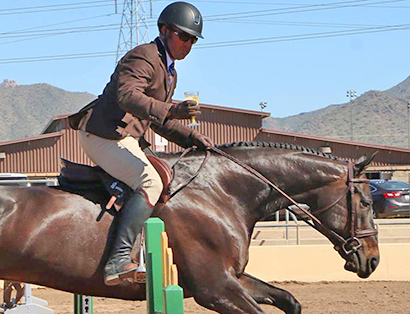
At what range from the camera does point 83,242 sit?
17.6 feet

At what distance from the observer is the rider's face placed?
5453 millimetres

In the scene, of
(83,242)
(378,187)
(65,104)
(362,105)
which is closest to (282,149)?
(83,242)

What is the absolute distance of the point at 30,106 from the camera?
562 ft

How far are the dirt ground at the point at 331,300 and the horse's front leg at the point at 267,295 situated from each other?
3.52 m

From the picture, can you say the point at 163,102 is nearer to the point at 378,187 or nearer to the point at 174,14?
the point at 174,14

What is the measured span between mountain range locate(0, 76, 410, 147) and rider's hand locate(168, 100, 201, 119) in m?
104

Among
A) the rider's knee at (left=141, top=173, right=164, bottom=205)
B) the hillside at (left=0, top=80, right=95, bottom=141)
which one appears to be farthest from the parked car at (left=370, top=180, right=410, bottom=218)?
the hillside at (left=0, top=80, right=95, bottom=141)

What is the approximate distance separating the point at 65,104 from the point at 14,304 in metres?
175

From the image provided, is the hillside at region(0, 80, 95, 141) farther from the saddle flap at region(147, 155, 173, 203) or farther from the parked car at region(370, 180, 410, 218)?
the saddle flap at region(147, 155, 173, 203)

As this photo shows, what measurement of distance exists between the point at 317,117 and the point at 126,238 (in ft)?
537

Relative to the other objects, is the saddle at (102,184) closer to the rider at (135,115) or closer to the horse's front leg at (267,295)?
the rider at (135,115)

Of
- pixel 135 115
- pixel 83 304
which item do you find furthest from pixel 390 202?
pixel 135 115

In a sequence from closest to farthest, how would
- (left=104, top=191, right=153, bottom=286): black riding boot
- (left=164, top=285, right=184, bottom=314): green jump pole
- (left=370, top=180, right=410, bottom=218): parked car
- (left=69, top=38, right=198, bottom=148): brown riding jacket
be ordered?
(left=164, top=285, right=184, bottom=314): green jump pole < (left=69, top=38, right=198, bottom=148): brown riding jacket < (left=104, top=191, right=153, bottom=286): black riding boot < (left=370, top=180, right=410, bottom=218): parked car

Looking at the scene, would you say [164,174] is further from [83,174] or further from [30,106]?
[30,106]
